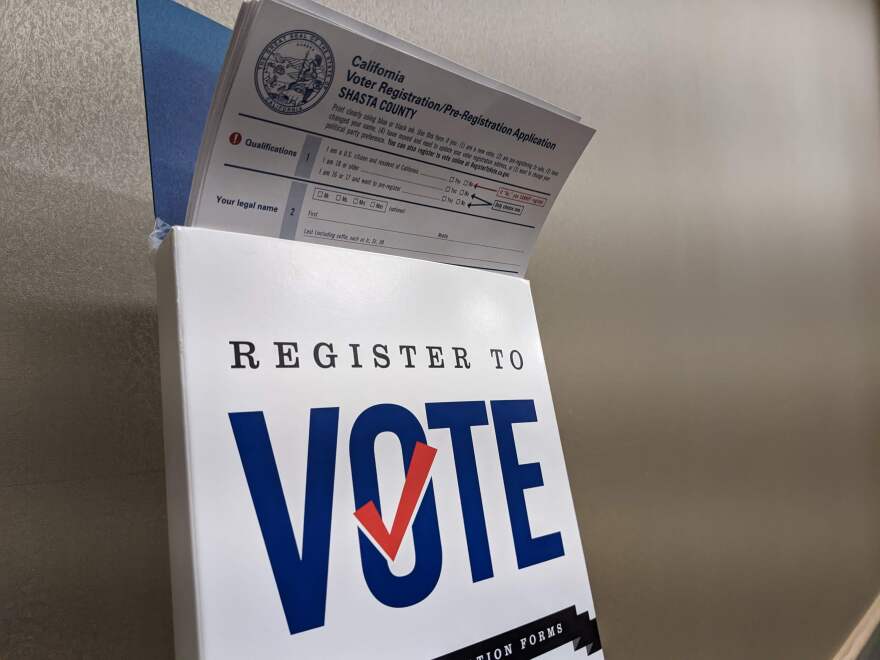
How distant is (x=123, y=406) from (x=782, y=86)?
2.13 metres

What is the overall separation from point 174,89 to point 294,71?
217 millimetres

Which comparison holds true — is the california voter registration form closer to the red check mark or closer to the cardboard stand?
the cardboard stand

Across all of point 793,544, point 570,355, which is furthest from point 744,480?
point 570,355

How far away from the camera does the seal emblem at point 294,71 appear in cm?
42

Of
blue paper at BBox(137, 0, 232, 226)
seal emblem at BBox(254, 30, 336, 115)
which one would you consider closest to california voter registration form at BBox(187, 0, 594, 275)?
seal emblem at BBox(254, 30, 336, 115)

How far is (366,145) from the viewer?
19.7 inches

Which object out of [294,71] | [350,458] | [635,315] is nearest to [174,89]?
[294,71]

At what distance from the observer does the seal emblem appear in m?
0.42

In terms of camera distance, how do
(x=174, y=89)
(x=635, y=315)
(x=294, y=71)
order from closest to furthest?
(x=294, y=71) → (x=174, y=89) → (x=635, y=315)

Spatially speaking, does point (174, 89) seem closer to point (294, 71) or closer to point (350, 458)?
point (294, 71)

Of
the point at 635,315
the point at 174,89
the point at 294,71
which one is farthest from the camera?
the point at 635,315

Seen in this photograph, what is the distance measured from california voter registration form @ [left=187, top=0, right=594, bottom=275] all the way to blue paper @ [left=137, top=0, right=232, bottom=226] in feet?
0.49

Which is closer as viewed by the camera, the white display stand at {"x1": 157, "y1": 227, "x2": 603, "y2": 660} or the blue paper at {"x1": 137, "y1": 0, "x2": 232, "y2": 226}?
the white display stand at {"x1": 157, "y1": 227, "x2": 603, "y2": 660}

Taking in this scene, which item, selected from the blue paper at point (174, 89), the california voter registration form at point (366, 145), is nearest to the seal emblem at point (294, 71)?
the california voter registration form at point (366, 145)
